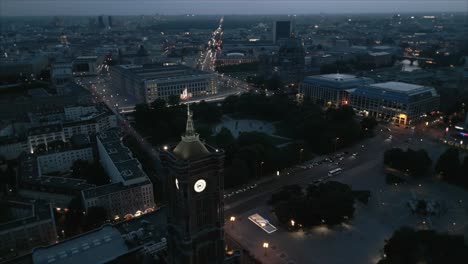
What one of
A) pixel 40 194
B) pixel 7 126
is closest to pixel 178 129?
pixel 40 194

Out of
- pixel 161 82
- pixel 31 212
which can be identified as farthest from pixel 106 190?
pixel 161 82

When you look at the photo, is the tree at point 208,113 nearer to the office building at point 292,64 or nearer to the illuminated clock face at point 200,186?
the office building at point 292,64

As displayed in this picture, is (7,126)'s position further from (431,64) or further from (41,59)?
(431,64)

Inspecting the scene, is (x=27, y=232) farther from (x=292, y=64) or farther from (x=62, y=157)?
(x=292, y=64)

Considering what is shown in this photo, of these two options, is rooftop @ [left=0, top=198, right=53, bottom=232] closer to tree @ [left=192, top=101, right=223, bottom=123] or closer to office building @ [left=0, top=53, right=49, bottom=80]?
tree @ [left=192, top=101, right=223, bottom=123]

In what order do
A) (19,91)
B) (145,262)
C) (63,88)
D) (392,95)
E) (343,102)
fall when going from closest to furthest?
(145,262) < (392,95) < (343,102) < (63,88) < (19,91)

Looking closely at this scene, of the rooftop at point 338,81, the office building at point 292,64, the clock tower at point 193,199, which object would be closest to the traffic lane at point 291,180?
the clock tower at point 193,199

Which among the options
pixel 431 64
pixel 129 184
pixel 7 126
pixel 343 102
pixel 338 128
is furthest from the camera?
pixel 431 64
